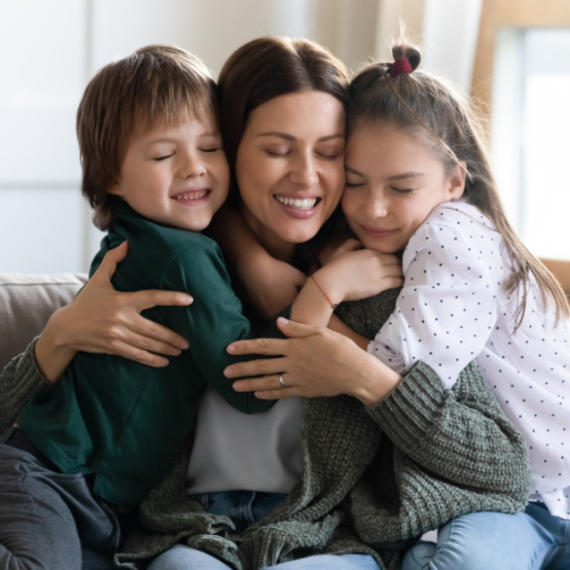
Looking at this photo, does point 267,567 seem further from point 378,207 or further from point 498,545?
point 378,207

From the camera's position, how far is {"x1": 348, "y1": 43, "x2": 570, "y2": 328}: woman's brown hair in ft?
5.05

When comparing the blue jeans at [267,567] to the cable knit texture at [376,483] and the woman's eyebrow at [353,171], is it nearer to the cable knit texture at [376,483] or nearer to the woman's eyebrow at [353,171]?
the cable knit texture at [376,483]

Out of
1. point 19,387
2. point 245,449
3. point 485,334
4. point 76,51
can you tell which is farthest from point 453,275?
point 76,51

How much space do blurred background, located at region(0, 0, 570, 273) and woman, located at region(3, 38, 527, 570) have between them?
3.57ft

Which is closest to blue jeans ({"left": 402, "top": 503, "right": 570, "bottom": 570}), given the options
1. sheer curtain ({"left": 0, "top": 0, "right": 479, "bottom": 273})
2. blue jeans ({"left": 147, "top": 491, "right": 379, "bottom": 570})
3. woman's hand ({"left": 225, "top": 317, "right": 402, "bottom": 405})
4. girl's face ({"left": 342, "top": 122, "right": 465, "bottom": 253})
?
blue jeans ({"left": 147, "top": 491, "right": 379, "bottom": 570})

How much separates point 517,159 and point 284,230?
4.15 feet

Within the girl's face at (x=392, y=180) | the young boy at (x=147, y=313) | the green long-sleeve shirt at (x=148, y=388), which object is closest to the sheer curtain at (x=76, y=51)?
the girl's face at (x=392, y=180)

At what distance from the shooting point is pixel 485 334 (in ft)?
4.86

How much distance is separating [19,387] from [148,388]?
26 centimetres

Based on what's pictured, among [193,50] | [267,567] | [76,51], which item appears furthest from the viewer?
[193,50]

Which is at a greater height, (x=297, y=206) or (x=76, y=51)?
(x=76, y=51)

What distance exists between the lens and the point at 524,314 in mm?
1551

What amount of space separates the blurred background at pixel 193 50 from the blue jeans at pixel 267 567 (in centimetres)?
145

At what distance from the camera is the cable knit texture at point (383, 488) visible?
1.39 m
